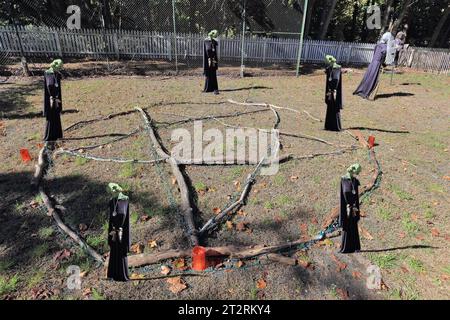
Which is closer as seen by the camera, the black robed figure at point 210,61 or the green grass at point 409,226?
the green grass at point 409,226

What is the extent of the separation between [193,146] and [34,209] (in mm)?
3451

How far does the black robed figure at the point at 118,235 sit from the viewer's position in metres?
3.56

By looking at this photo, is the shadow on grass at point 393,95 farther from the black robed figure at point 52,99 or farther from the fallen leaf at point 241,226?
the black robed figure at point 52,99

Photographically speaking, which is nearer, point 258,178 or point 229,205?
point 229,205

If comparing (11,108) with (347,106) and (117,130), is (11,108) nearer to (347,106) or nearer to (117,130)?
(117,130)

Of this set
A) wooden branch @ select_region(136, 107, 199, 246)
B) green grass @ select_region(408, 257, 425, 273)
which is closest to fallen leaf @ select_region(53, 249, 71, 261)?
wooden branch @ select_region(136, 107, 199, 246)

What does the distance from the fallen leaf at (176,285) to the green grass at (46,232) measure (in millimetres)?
1909

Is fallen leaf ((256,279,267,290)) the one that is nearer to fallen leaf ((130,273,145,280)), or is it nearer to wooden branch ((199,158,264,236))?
wooden branch ((199,158,264,236))

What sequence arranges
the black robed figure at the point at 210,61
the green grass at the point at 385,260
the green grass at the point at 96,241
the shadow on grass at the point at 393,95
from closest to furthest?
the green grass at the point at 385,260
the green grass at the point at 96,241
the black robed figure at the point at 210,61
the shadow on grass at the point at 393,95

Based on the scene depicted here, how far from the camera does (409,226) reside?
524cm

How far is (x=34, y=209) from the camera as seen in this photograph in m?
5.30

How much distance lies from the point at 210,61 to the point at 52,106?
5.63 metres

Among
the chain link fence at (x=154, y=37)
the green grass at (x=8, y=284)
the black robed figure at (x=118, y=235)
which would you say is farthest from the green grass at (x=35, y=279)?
the chain link fence at (x=154, y=37)

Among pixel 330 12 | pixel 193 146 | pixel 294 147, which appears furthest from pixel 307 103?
pixel 330 12
